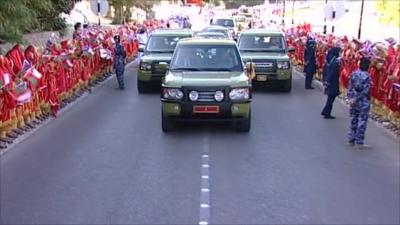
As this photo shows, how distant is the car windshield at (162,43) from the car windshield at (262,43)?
6.62 ft

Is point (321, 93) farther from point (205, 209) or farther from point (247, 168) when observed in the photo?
point (205, 209)

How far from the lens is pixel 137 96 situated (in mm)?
17266

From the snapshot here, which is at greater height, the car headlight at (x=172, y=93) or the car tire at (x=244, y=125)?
the car headlight at (x=172, y=93)

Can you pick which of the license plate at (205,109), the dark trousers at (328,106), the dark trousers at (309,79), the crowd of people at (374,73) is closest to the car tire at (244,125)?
the license plate at (205,109)

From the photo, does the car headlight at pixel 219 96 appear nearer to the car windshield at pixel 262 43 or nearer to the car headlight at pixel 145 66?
the car headlight at pixel 145 66

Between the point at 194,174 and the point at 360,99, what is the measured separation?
339cm

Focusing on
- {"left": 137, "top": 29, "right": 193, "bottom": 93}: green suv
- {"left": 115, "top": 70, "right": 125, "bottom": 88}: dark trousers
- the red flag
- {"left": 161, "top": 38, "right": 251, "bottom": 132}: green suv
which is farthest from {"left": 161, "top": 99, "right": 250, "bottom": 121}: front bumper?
{"left": 115, "top": 70, "right": 125, "bottom": 88}: dark trousers

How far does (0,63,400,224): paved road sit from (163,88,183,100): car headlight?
73 cm

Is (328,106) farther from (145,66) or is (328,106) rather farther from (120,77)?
(120,77)

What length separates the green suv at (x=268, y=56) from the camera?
58.9 feet

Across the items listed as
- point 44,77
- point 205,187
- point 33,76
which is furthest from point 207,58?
point 205,187

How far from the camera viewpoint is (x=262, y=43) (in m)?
19.6

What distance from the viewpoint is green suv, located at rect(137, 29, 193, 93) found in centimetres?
1788

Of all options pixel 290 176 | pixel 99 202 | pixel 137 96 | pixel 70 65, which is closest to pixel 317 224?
pixel 290 176
